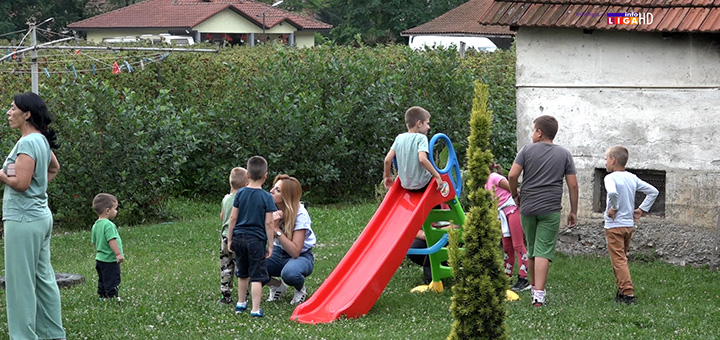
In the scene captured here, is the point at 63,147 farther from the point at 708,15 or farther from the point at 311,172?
the point at 708,15

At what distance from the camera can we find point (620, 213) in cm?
890

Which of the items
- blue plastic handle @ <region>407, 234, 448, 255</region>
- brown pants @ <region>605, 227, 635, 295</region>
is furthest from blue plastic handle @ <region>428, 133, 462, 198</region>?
brown pants @ <region>605, 227, 635, 295</region>


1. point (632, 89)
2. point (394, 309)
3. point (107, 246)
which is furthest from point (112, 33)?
point (394, 309)

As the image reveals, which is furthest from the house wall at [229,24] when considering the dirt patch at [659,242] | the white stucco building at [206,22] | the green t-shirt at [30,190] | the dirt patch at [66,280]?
the green t-shirt at [30,190]

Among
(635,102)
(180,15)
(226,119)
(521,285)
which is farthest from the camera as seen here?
(180,15)

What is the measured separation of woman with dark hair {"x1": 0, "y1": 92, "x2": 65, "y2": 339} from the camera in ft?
22.2

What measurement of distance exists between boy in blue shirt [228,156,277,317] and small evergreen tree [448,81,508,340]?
9.88ft

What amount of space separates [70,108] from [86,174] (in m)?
1.23

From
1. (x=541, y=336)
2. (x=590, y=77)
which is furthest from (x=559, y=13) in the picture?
(x=541, y=336)

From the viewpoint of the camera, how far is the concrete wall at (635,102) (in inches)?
418

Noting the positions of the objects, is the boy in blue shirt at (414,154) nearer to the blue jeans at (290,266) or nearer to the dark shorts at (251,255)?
the blue jeans at (290,266)

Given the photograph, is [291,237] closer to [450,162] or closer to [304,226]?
[304,226]

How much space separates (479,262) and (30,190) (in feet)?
10.5

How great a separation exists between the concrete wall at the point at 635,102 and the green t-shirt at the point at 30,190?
6413 mm
